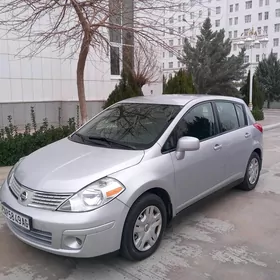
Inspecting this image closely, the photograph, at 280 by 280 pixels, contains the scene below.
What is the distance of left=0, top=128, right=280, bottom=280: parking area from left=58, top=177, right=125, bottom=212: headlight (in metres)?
0.66

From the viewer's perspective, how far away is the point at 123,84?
10.8 m

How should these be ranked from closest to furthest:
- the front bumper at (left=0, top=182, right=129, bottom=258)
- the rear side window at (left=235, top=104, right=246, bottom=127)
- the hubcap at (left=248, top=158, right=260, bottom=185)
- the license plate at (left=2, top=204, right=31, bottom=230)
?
the front bumper at (left=0, top=182, right=129, bottom=258), the license plate at (left=2, top=204, right=31, bottom=230), the rear side window at (left=235, top=104, right=246, bottom=127), the hubcap at (left=248, top=158, right=260, bottom=185)

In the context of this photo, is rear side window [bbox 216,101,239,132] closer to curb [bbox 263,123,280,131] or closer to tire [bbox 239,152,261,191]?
tire [bbox 239,152,261,191]

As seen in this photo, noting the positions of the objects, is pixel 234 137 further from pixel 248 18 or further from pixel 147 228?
pixel 248 18

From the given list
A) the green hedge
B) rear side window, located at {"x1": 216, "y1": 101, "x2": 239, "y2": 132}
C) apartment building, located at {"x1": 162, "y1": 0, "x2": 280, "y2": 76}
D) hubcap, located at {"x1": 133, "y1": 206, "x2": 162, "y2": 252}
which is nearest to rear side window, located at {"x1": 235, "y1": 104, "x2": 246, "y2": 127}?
rear side window, located at {"x1": 216, "y1": 101, "x2": 239, "y2": 132}

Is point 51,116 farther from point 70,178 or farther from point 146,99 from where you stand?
point 70,178

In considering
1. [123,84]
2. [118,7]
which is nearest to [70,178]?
[118,7]

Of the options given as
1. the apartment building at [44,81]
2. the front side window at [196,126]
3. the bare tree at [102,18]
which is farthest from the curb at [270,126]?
the front side window at [196,126]

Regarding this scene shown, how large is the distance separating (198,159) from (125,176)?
1.11 meters

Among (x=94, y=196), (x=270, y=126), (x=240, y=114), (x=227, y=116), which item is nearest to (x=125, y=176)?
(x=94, y=196)

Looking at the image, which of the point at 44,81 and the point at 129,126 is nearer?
the point at 129,126

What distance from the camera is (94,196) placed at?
253 cm

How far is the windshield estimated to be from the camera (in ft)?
10.7

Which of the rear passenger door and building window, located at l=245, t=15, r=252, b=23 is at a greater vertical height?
building window, located at l=245, t=15, r=252, b=23
